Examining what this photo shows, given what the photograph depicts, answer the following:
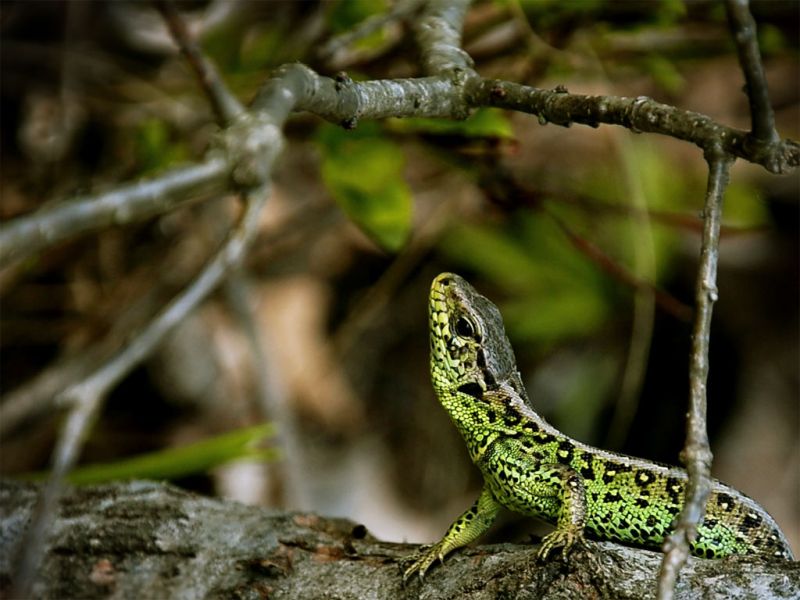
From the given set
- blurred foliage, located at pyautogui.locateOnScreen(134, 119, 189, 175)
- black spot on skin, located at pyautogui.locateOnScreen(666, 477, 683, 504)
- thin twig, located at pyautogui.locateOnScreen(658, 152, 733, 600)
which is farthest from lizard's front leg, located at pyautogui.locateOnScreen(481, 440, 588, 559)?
blurred foliage, located at pyautogui.locateOnScreen(134, 119, 189, 175)

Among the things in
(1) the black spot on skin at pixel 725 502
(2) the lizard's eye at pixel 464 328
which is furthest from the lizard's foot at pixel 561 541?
(2) the lizard's eye at pixel 464 328

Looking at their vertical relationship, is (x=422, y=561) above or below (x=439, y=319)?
below

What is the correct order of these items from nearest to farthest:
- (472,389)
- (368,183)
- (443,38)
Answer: (443,38) → (472,389) → (368,183)

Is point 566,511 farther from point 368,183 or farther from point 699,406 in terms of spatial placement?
point 368,183

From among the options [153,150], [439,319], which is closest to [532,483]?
[439,319]

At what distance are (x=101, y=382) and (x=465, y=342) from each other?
6.35 ft

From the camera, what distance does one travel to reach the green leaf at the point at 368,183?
406cm

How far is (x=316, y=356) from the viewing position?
6.85 meters

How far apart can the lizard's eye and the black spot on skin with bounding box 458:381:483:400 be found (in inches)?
6.5

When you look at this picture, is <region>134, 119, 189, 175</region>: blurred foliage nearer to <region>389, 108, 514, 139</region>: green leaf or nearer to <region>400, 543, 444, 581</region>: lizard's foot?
<region>389, 108, 514, 139</region>: green leaf

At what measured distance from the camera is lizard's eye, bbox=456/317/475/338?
11.2 ft

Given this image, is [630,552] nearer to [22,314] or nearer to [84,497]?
[84,497]

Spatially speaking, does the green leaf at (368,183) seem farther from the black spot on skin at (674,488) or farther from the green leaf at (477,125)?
the black spot on skin at (674,488)

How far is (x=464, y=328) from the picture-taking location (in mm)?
3424
